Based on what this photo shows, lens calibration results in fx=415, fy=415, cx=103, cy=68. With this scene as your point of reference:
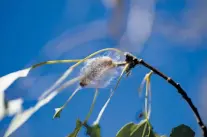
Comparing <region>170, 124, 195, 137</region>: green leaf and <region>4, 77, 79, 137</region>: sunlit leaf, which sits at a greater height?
<region>170, 124, 195, 137</region>: green leaf

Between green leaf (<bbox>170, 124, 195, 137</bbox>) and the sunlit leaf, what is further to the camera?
green leaf (<bbox>170, 124, 195, 137</bbox>)

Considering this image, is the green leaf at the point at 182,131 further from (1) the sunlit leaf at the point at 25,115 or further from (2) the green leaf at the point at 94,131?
(1) the sunlit leaf at the point at 25,115

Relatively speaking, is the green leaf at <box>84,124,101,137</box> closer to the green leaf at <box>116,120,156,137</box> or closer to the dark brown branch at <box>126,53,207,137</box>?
the green leaf at <box>116,120,156,137</box>

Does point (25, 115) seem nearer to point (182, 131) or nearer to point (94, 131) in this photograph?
point (94, 131)

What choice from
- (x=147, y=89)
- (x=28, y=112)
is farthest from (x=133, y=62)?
(x=28, y=112)

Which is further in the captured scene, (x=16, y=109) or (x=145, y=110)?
(x=145, y=110)

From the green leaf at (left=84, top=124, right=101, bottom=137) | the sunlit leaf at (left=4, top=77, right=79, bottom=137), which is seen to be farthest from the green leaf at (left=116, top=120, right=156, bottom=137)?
the sunlit leaf at (left=4, top=77, right=79, bottom=137)

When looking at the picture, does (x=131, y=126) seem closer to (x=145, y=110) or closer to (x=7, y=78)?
(x=145, y=110)
